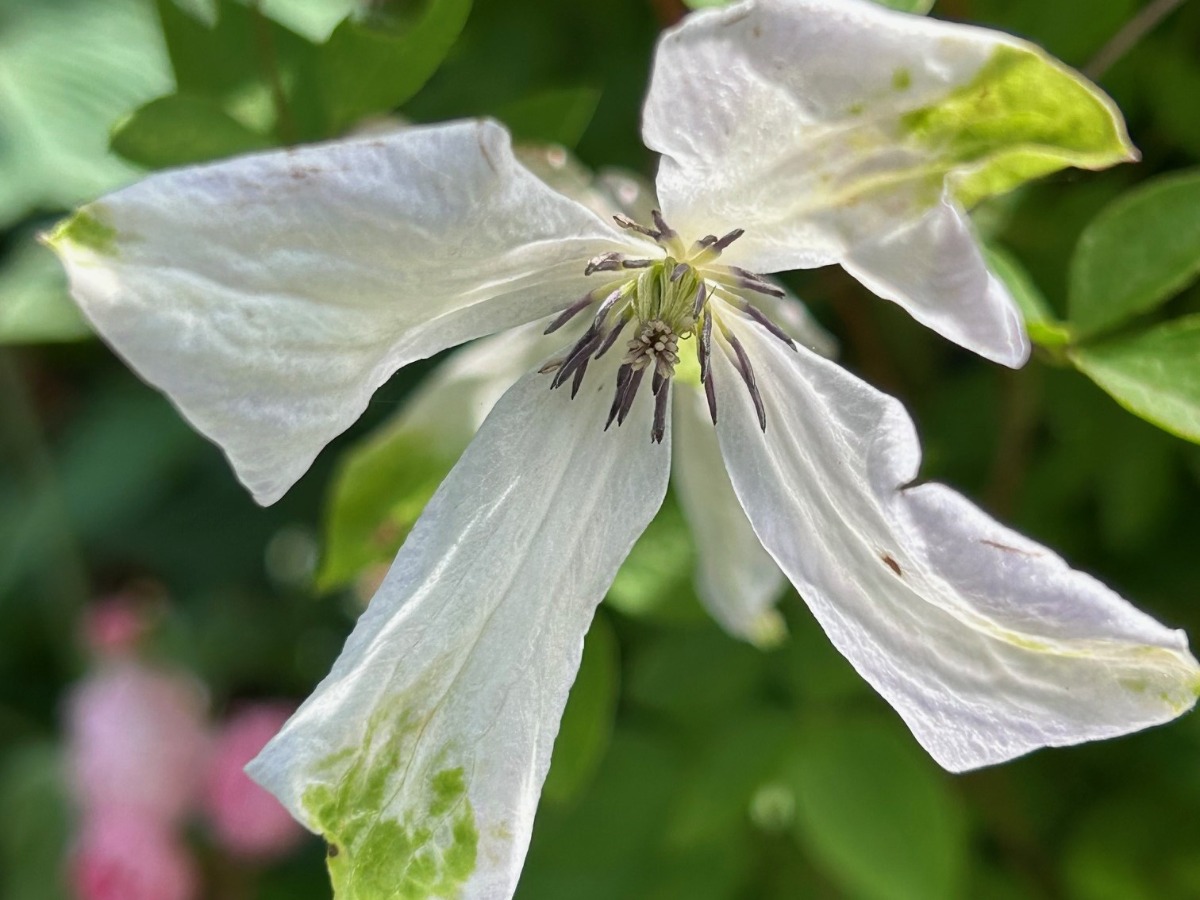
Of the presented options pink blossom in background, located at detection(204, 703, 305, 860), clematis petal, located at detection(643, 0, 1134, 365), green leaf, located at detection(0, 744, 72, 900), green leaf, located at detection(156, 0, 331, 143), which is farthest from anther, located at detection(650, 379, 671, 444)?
green leaf, located at detection(0, 744, 72, 900)

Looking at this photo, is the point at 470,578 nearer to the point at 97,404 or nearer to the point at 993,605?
the point at 993,605

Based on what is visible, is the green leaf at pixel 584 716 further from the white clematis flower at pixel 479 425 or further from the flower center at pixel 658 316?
the flower center at pixel 658 316

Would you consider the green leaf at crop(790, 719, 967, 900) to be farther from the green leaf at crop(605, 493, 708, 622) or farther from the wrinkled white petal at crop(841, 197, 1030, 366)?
the wrinkled white petal at crop(841, 197, 1030, 366)

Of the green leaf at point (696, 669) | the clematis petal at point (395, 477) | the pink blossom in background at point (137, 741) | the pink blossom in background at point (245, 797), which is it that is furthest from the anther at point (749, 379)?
the pink blossom in background at point (137, 741)

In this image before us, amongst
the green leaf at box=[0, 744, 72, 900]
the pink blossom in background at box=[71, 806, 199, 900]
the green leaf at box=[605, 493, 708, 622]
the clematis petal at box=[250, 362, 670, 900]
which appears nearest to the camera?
the clematis petal at box=[250, 362, 670, 900]

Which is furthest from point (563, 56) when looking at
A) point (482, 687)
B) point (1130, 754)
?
point (1130, 754)
